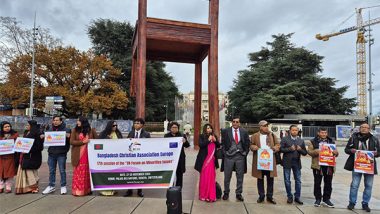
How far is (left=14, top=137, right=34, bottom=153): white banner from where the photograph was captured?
607cm

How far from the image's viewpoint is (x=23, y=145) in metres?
6.09

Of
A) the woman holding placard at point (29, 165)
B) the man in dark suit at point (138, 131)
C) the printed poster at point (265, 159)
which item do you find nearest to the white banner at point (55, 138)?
the woman holding placard at point (29, 165)

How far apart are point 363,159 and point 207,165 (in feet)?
10.2

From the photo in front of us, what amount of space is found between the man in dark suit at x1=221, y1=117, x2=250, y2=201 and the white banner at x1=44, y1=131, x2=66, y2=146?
142 inches

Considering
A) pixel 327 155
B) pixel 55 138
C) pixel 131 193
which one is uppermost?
pixel 55 138

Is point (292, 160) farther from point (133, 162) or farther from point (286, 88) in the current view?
point (286, 88)

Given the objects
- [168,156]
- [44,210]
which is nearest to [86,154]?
[44,210]

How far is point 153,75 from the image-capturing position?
37.9 meters

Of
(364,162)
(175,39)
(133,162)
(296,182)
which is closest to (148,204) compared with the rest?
(133,162)

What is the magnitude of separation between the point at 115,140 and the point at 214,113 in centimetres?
517

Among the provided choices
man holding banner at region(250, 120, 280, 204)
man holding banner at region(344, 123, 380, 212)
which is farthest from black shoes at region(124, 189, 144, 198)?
man holding banner at region(344, 123, 380, 212)

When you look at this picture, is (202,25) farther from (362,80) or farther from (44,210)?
(362,80)

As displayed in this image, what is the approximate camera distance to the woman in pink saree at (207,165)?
566 centimetres

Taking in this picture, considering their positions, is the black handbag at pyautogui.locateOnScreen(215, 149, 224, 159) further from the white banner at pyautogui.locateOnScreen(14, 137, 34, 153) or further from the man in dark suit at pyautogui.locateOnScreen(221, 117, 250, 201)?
the white banner at pyautogui.locateOnScreen(14, 137, 34, 153)
